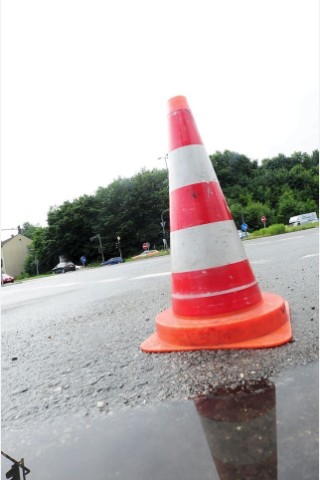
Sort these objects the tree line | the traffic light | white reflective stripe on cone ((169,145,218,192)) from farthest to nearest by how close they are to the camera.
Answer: the tree line → white reflective stripe on cone ((169,145,218,192)) → the traffic light

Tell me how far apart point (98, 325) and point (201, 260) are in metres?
1.33

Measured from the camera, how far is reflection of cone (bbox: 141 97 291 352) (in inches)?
65.2

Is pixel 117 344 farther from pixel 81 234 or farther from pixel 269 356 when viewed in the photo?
pixel 81 234

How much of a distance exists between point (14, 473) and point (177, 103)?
77.7 inches

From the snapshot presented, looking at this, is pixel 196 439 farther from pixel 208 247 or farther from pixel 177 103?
pixel 177 103

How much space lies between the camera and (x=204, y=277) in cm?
184

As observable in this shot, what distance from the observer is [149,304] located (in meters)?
3.45

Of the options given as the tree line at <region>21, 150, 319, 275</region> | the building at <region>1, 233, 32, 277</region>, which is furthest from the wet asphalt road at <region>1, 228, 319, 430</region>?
the building at <region>1, 233, 32, 277</region>

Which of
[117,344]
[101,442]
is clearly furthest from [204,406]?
[117,344]

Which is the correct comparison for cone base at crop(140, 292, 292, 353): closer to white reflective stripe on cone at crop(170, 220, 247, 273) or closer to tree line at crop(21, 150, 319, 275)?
white reflective stripe on cone at crop(170, 220, 247, 273)

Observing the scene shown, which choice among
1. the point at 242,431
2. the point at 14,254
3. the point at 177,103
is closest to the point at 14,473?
the point at 242,431

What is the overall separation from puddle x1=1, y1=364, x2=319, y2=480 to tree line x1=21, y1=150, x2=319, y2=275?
4192 centimetres

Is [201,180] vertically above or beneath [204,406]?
above

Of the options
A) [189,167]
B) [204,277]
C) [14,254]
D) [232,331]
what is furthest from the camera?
[14,254]
